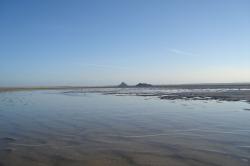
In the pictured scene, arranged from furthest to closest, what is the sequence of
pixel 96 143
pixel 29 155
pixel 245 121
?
pixel 245 121
pixel 96 143
pixel 29 155

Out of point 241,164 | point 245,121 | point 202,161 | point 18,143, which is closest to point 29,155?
point 18,143

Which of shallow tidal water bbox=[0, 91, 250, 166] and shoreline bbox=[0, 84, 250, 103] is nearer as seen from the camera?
shallow tidal water bbox=[0, 91, 250, 166]

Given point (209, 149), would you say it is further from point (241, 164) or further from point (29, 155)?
point (29, 155)

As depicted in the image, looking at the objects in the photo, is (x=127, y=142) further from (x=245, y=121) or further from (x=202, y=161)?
(x=245, y=121)

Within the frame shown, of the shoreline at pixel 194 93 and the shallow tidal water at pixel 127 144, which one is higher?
the shoreline at pixel 194 93

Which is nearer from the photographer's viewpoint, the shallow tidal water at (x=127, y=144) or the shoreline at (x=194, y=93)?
the shallow tidal water at (x=127, y=144)

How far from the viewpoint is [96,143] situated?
9.06 m

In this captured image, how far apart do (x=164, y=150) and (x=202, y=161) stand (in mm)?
1373

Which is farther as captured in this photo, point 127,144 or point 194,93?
point 194,93

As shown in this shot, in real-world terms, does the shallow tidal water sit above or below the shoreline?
below

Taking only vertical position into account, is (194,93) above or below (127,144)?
above

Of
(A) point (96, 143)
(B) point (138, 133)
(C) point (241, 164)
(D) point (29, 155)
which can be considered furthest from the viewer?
(B) point (138, 133)

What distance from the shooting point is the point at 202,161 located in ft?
22.5

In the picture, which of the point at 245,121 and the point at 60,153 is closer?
the point at 60,153
